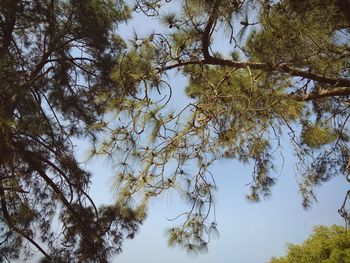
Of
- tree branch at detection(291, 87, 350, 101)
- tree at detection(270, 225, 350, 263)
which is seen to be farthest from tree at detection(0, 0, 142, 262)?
tree at detection(270, 225, 350, 263)

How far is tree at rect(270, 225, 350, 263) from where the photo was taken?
6293 millimetres

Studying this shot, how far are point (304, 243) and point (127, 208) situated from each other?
5257 millimetres

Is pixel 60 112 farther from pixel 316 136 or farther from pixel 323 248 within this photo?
pixel 323 248

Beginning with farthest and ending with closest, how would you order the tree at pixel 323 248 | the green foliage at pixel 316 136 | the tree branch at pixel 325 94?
the tree at pixel 323 248 < the green foliage at pixel 316 136 < the tree branch at pixel 325 94

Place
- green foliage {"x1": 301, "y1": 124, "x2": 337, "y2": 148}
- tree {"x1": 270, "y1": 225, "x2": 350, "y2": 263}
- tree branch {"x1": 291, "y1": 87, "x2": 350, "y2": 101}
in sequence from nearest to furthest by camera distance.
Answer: tree branch {"x1": 291, "y1": 87, "x2": 350, "y2": 101}, green foliage {"x1": 301, "y1": 124, "x2": 337, "y2": 148}, tree {"x1": 270, "y1": 225, "x2": 350, "y2": 263}

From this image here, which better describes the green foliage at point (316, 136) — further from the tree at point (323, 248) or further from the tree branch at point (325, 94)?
the tree at point (323, 248)

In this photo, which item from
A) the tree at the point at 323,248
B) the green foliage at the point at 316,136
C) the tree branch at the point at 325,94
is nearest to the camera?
the tree branch at the point at 325,94

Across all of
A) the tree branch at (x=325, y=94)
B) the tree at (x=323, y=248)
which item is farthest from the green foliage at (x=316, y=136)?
the tree at (x=323, y=248)

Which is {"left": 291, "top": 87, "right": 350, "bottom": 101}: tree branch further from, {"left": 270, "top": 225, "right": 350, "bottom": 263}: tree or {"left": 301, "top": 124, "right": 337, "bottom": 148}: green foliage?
{"left": 270, "top": 225, "right": 350, "bottom": 263}: tree

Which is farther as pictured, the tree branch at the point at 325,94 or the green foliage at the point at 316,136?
the green foliage at the point at 316,136

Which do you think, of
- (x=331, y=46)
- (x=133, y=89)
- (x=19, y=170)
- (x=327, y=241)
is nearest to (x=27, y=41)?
(x=19, y=170)

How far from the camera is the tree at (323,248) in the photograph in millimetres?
6293

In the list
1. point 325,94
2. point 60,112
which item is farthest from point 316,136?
point 60,112

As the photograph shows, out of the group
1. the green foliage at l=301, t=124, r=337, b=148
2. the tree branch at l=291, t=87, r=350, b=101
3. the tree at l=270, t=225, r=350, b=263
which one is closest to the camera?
the tree branch at l=291, t=87, r=350, b=101
